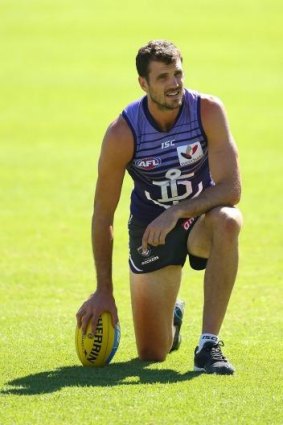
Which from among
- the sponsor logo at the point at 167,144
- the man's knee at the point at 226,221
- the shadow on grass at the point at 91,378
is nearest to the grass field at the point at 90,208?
the shadow on grass at the point at 91,378

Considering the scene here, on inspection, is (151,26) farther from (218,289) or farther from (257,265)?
(218,289)

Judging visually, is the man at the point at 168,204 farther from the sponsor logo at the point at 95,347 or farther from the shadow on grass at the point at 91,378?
the shadow on grass at the point at 91,378

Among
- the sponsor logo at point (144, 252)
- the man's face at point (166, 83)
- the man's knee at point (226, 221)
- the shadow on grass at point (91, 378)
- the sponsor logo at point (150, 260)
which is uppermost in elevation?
the man's face at point (166, 83)

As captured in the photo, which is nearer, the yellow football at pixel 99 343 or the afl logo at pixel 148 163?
the yellow football at pixel 99 343

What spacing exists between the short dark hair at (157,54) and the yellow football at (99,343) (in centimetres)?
179

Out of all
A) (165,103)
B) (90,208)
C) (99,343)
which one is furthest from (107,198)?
(90,208)

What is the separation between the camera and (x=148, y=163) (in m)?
9.16

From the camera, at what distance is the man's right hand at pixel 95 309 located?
8.85 m

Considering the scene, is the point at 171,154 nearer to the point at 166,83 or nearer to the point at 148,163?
the point at 148,163

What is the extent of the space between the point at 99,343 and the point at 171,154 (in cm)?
149

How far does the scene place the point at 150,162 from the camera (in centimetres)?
915

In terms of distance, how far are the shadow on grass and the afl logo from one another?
1.46m

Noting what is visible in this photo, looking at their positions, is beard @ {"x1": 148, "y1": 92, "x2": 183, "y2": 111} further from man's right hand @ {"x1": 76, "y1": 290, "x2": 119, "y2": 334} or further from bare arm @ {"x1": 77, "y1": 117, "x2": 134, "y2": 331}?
man's right hand @ {"x1": 76, "y1": 290, "x2": 119, "y2": 334}

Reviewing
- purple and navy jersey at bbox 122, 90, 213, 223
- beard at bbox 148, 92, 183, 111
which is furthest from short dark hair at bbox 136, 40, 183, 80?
purple and navy jersey at bbox 122, 90, 213, 223
